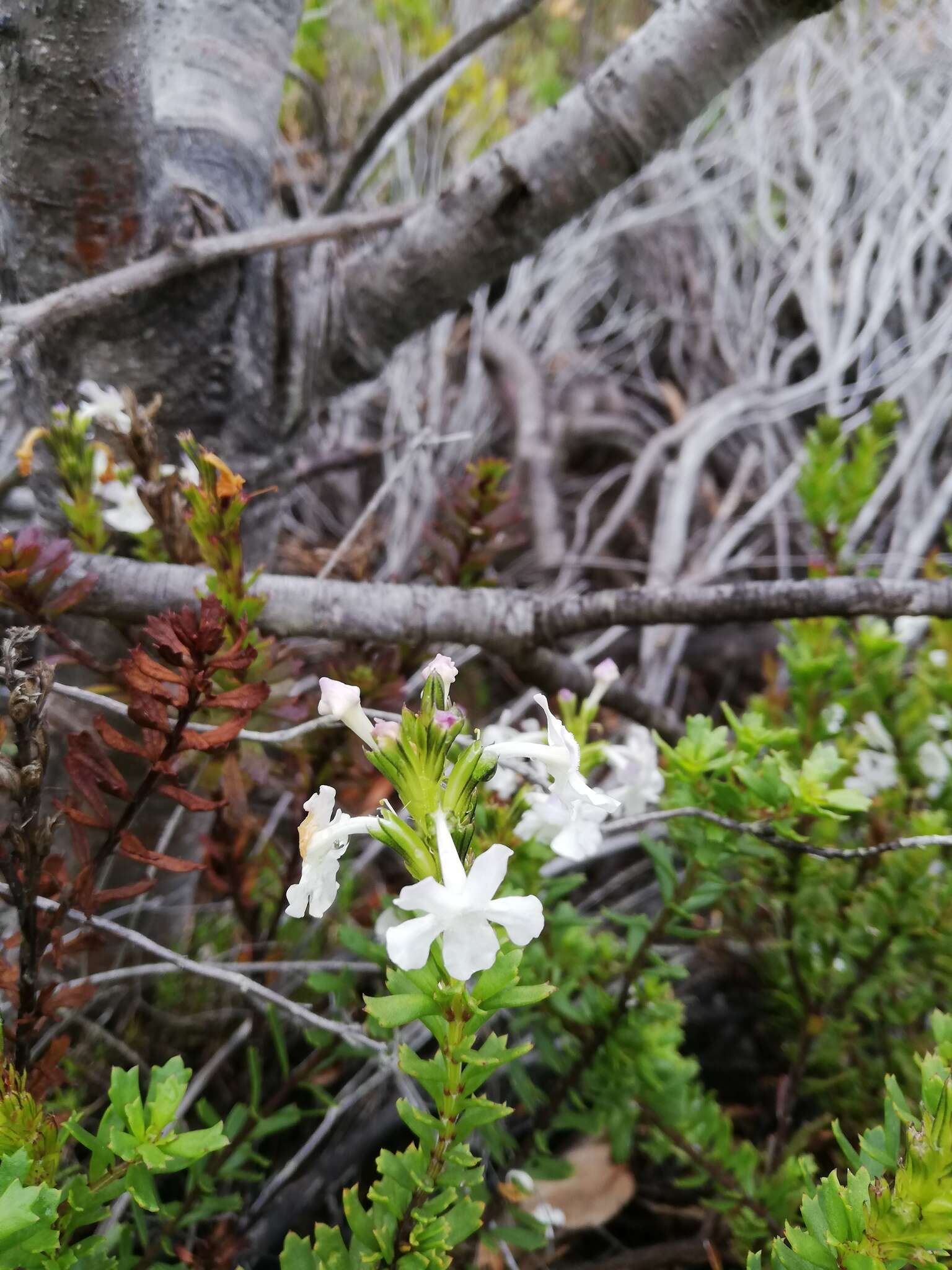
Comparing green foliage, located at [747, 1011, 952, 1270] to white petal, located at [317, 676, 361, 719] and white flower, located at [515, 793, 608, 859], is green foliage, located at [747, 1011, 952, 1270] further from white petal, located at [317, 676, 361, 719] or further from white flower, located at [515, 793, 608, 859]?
white petal, located at [317, 676, 361, 719]

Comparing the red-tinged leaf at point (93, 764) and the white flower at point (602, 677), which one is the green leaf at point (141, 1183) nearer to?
the red-tinged leaf at point (93, 764)

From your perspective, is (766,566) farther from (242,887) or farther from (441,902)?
(441,902)

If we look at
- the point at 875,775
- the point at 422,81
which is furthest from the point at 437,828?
the point at 422,81

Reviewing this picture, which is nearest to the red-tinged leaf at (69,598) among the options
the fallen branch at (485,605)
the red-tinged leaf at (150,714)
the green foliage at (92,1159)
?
the fallen branch at (485,605)

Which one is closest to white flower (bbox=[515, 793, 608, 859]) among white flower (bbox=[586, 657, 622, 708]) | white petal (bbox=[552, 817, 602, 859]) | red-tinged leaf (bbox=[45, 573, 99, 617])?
white petal (bbox=[552, 817, 602, 859])

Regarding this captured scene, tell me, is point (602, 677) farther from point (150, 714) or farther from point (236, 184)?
point (236, 184)

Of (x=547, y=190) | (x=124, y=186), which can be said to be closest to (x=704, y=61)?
(x=547, y=190)

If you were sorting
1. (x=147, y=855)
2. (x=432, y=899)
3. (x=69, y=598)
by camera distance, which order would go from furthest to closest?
(x=69, y=598), (x=147, y=855), (x=432, y=899)
